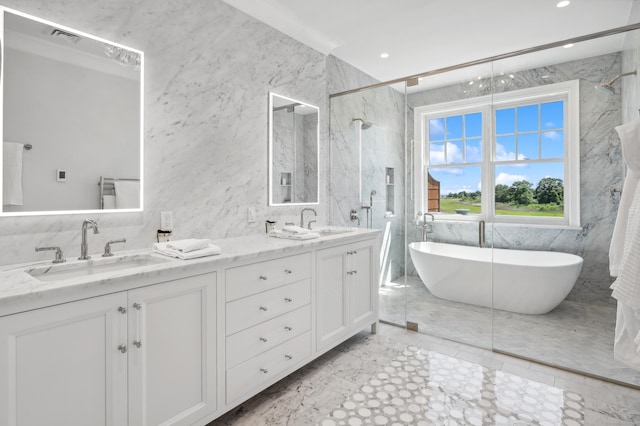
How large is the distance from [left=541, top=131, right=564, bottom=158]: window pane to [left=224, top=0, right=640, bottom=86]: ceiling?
634mm

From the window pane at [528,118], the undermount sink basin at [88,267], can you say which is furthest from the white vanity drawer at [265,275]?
the window pane at [528,118]

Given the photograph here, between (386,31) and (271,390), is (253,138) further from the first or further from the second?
(271,390)

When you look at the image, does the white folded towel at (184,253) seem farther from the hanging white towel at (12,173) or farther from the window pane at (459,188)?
the window pane at (459,188)

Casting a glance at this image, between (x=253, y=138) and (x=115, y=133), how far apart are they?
1.02 metres

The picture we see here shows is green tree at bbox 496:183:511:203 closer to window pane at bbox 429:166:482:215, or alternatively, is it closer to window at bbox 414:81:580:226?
window at bbox 414:81:580:226

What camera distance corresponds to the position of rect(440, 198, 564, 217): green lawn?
2821 mm

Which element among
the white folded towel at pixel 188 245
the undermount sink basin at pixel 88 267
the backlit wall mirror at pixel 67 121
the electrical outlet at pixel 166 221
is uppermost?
the backlit wall mirror at pixel 67 121

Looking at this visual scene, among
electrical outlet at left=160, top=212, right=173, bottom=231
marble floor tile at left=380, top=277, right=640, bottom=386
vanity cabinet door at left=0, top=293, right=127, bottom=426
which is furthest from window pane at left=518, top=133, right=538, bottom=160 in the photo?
vanity cabinet door at left=0, top=293, right=127, bottom=426

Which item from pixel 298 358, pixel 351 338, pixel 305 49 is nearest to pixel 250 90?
pixel 305 49

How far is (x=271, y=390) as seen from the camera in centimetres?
214

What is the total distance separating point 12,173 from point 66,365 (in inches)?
38.5

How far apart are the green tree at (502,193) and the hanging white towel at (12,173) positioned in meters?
3.28

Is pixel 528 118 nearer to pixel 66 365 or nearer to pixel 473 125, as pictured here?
pixel 473 125

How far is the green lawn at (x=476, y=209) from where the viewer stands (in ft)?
9.25
